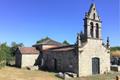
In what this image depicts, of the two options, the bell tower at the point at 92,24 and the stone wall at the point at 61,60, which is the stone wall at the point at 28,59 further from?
the bell tower at the point at 92,24

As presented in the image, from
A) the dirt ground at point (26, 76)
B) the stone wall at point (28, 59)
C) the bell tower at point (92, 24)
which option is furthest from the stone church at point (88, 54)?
the stone wall at point (28, 59)

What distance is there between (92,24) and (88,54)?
448 cm

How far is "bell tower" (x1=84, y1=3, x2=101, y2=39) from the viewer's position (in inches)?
1049

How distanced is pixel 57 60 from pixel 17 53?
1071cm

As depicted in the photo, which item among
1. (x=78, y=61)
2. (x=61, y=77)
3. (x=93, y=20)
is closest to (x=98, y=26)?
(x=93, y=20)

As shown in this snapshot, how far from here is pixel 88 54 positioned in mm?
26578

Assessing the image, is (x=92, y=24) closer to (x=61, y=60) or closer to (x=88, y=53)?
(x=88, y=53)

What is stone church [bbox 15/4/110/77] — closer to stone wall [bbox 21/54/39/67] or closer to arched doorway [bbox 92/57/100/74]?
arched doorway [bbox 92/57/100/74]

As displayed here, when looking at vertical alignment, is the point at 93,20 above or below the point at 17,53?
above

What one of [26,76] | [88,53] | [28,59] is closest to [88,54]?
[88,53]

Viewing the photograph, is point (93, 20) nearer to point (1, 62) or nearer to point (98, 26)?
point (98, 26)

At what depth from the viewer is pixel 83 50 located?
84.3 ft

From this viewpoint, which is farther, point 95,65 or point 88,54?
point 95,65

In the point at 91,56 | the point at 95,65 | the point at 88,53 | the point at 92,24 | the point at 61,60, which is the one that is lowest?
the point at 95,65
